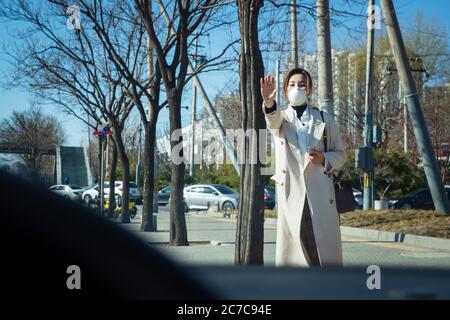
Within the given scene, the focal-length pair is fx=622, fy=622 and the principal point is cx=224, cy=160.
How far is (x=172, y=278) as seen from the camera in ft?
4.96

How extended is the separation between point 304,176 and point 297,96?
62 cm

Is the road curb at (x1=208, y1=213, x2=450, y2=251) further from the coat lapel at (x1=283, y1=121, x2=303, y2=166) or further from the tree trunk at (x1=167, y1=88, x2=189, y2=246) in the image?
the coat lapel at (x1=283, y1=121, x2=303, y2=166)

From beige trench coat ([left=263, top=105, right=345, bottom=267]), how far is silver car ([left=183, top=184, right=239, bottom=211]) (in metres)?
23.2

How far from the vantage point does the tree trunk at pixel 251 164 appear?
22.6 feet

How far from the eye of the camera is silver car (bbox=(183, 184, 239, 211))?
28594 millimetres

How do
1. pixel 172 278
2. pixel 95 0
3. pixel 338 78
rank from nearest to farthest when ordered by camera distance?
pixel 172 278 → pixel 95 0 → pixel 338 78

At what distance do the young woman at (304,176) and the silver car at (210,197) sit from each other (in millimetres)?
23166

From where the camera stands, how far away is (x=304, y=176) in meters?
4.63
